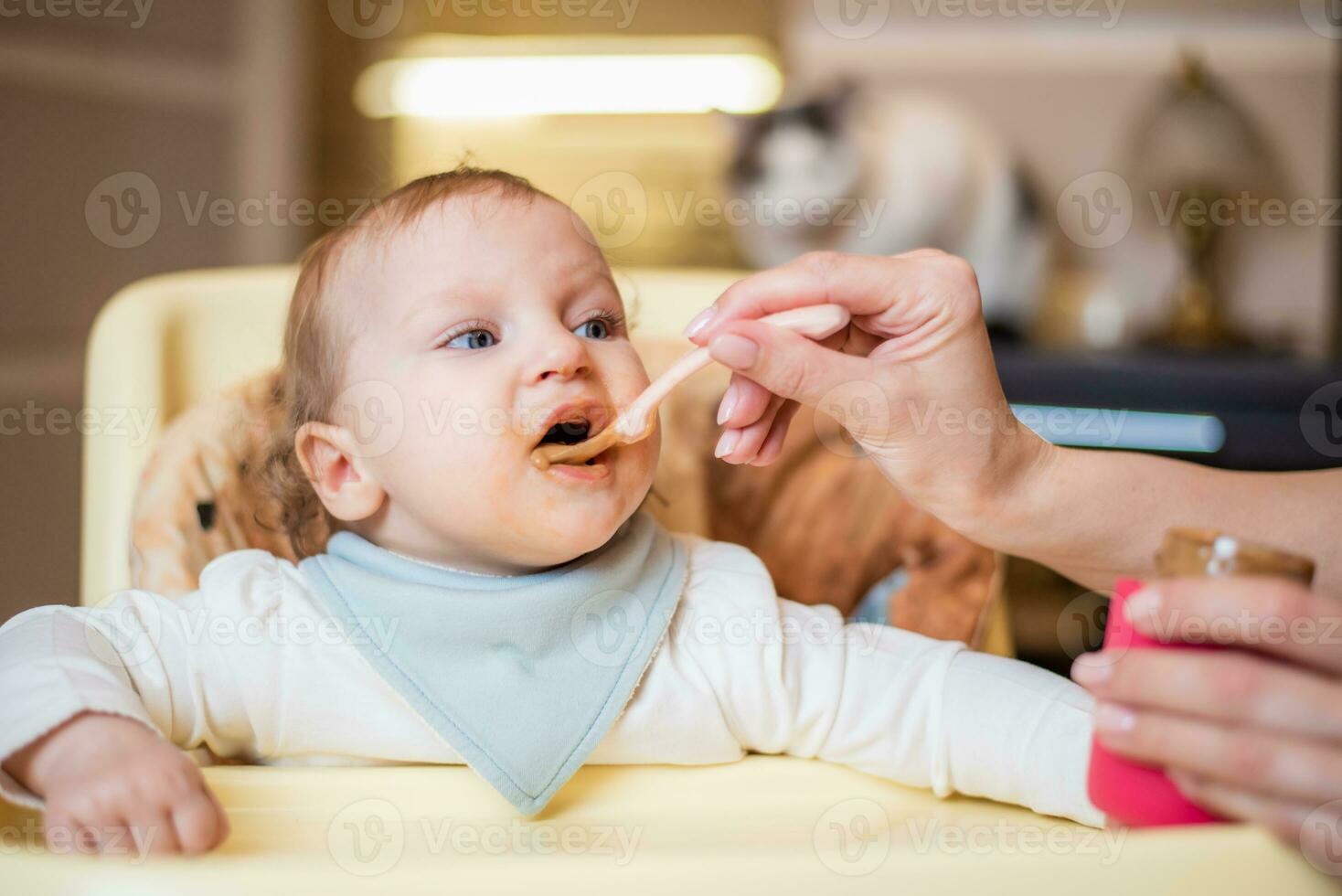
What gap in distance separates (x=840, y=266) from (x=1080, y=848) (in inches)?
15.3

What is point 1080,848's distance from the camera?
45cm

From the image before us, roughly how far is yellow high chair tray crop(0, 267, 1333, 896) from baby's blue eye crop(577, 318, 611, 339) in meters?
0.29

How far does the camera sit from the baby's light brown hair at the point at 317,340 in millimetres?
822

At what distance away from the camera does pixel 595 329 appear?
820 millimetres

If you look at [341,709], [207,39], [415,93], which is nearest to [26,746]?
[341,709]

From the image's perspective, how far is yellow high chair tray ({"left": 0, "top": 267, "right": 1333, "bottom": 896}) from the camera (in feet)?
1.43

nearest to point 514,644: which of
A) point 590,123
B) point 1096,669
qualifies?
point 1096,669

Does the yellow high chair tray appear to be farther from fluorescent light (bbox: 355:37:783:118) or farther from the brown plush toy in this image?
fluorescent light (bbox: 355:37:783:118)

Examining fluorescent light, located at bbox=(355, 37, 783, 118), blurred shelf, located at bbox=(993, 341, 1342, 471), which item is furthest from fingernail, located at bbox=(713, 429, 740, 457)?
fluorescent light, located at bbox=(355, 37, 783, 118)

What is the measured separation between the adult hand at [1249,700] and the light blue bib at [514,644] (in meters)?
0.34

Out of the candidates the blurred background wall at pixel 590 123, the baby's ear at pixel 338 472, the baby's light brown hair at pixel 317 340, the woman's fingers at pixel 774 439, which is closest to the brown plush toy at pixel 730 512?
the baby's light brown hair at pixel 317 340

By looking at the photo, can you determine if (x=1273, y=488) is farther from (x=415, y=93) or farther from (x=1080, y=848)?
(x=415, y=93)

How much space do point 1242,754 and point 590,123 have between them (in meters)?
2.59

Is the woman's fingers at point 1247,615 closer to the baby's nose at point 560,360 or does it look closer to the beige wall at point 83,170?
the baby's nose at point 560,360
